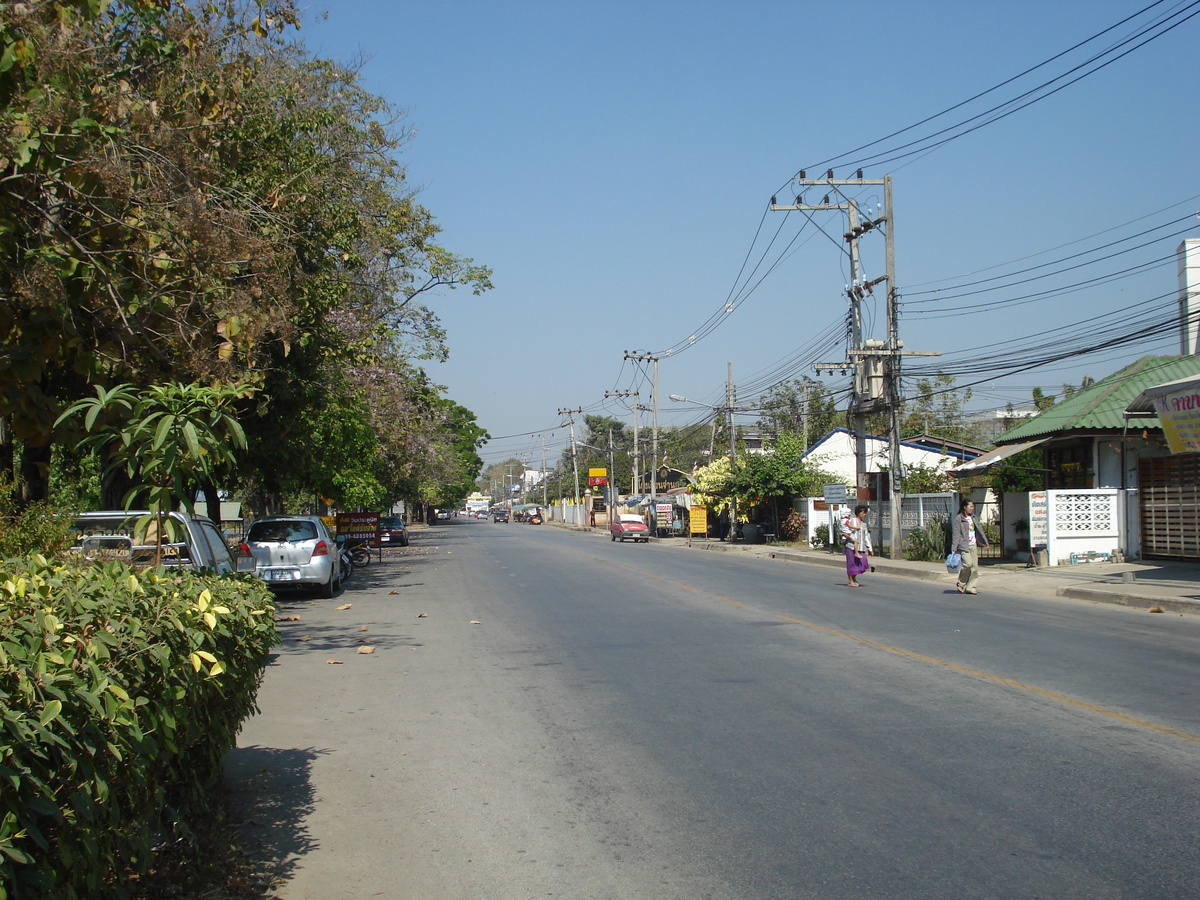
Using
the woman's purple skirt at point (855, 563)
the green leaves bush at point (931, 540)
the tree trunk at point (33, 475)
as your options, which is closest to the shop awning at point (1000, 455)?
the green leaves bush at point (931, 540)

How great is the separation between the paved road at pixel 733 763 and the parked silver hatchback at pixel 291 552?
21.2ft

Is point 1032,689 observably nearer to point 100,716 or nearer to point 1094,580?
point 100,716

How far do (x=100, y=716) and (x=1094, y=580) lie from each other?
19994 mm

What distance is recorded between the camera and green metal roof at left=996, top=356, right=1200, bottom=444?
898 inches

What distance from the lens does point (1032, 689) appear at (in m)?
8.66

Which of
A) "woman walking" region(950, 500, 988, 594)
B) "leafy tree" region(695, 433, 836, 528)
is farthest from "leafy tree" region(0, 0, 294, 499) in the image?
"leafy tree" region(695, 433, 836, 528)

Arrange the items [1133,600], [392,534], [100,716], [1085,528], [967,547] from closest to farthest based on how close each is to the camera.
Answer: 1. [100,716]
2. [1133,600]
3. [967,547]
4. [1085,528]
5. [392,534]

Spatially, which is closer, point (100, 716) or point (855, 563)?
point (100, 716)

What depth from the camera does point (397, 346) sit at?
105 ft

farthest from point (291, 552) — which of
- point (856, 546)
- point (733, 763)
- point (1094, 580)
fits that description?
point (1094, 580)

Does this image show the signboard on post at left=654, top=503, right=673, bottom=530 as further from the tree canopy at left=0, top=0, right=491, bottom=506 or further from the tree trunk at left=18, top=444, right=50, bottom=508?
the tree trunk at left=18, top=444, right=50, bottom=508

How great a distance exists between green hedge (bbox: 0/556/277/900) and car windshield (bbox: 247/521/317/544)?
15.3 metres

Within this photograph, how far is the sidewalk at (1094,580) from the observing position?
1597 cm

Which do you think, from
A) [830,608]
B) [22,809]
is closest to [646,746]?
[22,809]
